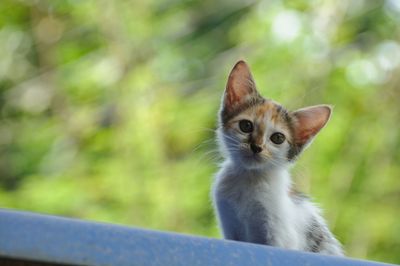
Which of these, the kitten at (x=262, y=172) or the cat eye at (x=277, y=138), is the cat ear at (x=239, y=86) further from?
the cat eye at (x=277, y=138)

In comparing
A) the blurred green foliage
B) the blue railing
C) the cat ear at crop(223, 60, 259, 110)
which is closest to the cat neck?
the cat ear at crop(223, 60, 259, 110)

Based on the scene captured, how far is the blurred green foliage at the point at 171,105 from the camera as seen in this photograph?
4.16 metres

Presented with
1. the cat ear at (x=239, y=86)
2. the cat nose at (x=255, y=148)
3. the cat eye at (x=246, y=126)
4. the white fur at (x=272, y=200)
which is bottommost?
the white fur at (x=272, y=200)

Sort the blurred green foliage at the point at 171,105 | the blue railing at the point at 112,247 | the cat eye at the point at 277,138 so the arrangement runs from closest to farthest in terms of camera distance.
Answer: the blue railing at the point at 112,247, the cat eye at the point at 277,138, the blurred green foliage at the point at 171,105

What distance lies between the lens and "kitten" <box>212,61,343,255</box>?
185 centimetres

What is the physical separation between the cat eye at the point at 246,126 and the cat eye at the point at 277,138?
0.16 ft

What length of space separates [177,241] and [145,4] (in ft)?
11.1

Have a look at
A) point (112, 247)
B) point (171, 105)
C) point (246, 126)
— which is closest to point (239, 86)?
point (246, 126)

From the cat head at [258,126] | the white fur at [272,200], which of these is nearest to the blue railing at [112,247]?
the white fur at [272,200]

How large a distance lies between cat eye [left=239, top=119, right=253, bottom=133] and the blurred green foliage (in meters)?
1.95

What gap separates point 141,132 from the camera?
13.9 feet

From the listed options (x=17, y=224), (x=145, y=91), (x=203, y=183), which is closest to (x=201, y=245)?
(x=17, y=224)

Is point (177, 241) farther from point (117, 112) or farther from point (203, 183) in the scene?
point (117, 112)

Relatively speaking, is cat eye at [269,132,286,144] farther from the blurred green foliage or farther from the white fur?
the blurred green foliage
